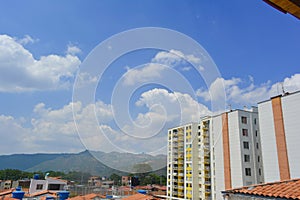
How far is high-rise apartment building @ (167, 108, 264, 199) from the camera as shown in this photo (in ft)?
39.7

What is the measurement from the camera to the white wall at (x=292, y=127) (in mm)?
8559

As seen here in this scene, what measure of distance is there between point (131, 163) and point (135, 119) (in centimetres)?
53

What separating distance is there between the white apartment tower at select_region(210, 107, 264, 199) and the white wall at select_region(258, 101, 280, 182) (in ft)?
6.23

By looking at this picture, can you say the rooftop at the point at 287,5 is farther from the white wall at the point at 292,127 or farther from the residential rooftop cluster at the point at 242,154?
the white wall at the point at 292,127

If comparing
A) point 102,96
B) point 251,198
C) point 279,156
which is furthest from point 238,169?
point 102,96

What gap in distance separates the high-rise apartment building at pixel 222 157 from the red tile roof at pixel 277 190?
309 inches

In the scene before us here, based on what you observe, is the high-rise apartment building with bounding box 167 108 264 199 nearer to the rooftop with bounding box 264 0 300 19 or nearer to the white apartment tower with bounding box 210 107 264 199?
the white apartment tower with bounding box 210 107 264 199

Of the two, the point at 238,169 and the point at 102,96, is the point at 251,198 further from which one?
the point at 238,169

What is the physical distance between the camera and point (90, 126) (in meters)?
1.86

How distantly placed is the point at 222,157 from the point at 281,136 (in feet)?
14.3

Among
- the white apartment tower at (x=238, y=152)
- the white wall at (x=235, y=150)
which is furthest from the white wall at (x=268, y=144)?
the white wall at (x=235, y=150)

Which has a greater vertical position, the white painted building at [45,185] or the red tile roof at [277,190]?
the red tile roof at [277,190]

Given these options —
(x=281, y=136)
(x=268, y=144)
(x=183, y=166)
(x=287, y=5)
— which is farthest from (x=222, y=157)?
(x=287, y=5)

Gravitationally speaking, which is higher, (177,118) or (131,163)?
(177,118)
